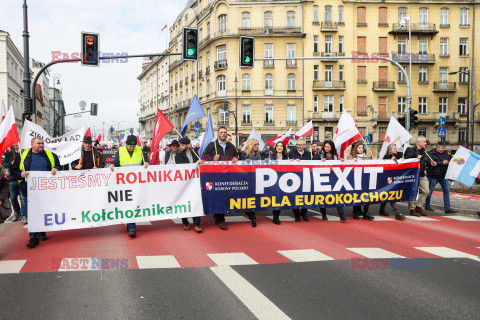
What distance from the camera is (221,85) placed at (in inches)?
1996

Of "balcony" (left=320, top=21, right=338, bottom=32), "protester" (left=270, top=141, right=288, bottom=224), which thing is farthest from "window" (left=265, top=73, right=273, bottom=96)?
"protester" (left=270, top=141, right=288, bottom=224)

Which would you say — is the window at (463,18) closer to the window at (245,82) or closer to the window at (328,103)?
the window at (328,103)

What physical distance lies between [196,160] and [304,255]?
3.61m

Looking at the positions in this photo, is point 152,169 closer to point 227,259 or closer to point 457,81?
point 227,259

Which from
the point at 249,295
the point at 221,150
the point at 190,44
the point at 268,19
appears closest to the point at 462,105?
the point at 268,19

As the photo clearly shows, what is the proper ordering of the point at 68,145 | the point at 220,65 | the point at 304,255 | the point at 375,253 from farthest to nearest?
1. the point at 220,65
2. the point at 68,145
3. the point at 375,253
4. the point at 304,255

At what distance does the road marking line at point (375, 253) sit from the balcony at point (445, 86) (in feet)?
154

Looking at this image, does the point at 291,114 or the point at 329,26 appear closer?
the point at 329,26

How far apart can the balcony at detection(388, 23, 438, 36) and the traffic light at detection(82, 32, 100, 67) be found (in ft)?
135

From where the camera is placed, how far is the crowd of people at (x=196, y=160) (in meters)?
7.90

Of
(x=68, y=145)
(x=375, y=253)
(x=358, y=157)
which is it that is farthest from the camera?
(x=68, y=145)

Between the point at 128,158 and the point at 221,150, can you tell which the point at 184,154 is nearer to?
the point at 221,150

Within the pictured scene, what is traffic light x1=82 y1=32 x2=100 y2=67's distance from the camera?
14.0 metres

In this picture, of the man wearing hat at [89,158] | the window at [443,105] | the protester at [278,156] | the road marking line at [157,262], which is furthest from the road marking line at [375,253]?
the window at [443,105]
